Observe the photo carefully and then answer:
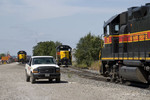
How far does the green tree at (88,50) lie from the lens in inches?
1774

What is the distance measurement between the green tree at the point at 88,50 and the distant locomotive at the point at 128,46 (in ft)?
82.7

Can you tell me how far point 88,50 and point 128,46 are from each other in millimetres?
29485

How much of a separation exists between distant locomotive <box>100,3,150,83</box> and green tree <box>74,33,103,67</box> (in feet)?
82.7

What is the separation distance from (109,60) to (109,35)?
1612 mm

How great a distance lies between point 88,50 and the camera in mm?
46062

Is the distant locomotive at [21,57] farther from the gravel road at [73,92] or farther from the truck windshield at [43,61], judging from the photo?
the gravel road at [73,92]

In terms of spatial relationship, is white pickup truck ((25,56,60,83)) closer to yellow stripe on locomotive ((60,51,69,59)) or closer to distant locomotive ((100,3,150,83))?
distant locomotive ((100,3,150,83))

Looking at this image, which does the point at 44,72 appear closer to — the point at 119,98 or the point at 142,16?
the point at 142,16

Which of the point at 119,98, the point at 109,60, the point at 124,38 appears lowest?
the point at 119,98

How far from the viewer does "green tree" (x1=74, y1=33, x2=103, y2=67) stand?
4506 centimetres

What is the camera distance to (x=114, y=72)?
18.1m

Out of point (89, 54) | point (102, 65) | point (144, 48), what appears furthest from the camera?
point (89, 54)

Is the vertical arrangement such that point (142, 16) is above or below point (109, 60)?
above

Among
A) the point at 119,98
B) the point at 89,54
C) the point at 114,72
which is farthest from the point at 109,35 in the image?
the point at 89,54
